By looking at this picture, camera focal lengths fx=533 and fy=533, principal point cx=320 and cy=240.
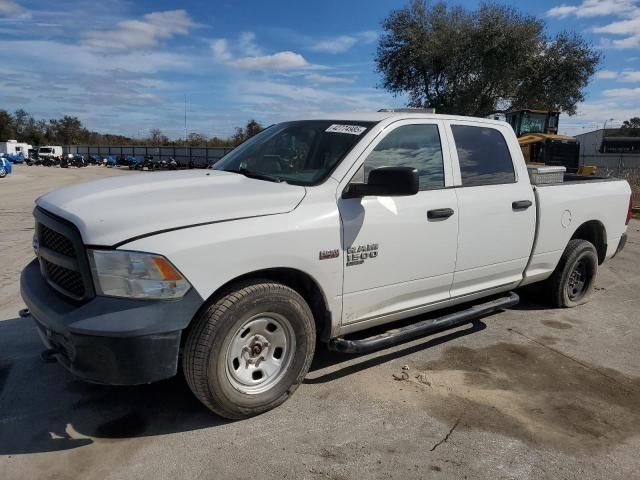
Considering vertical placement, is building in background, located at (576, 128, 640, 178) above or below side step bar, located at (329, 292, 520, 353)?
above

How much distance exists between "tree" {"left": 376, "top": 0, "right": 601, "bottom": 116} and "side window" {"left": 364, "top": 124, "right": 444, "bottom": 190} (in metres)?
27.1

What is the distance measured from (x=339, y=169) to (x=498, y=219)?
64.6 inches

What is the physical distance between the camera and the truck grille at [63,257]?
2881 millimetres

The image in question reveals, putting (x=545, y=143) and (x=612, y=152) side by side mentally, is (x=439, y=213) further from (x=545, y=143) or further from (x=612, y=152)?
(x=612, y=152)

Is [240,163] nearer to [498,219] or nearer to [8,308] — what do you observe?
[498,219]

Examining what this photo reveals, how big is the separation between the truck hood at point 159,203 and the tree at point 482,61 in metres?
28.3

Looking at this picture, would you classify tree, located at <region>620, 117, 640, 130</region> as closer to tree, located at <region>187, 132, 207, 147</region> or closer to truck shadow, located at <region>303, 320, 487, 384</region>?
tree, located at <region>187, 132, 207, 147</region>

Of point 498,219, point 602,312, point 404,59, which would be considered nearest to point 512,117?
point 404,59

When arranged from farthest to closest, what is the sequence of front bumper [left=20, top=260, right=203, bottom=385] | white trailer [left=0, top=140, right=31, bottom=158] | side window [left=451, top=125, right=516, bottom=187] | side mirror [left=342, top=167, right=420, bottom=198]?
white trailer [left=0, top=140, right=31, bottom=158], side window [left=451, top=125, right=516, bottom=187], side mirror [left=342, top=167, right=420, bottom=198], front bumper [left=20, top=260, right=203, bottom=385]

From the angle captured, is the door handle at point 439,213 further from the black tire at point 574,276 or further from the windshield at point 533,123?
the windshield at point 533,123

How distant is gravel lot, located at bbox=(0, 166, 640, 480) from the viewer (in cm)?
293

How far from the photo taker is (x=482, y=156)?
4539 millimetres

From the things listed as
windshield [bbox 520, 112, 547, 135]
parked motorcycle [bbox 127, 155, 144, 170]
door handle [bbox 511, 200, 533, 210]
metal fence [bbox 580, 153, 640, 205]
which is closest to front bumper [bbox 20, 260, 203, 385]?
door handle [bbox 511, 200, 533, 210]

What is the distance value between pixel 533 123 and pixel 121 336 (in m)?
21.1
